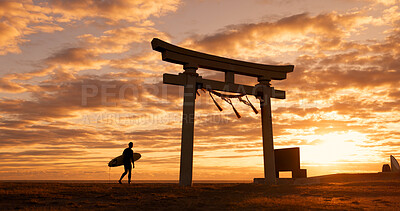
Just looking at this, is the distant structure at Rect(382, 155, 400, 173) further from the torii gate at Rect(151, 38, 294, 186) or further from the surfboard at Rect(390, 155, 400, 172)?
the torii gate at Rect(151, 38, 294, 186)

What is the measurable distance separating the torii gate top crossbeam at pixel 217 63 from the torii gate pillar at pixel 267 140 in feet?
2.93

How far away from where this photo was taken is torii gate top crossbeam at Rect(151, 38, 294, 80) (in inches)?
614

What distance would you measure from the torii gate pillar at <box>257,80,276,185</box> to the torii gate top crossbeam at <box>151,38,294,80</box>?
0.89m

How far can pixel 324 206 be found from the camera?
399 inches

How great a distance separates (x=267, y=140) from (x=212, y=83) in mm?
4338

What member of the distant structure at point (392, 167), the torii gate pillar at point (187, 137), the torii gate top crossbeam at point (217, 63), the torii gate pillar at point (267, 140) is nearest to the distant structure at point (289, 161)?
the torii gate pillar at point (267, 140)

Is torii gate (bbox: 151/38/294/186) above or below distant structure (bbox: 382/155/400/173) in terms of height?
above

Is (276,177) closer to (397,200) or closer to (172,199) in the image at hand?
(397,200)

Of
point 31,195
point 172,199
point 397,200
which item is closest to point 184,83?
point 172,199

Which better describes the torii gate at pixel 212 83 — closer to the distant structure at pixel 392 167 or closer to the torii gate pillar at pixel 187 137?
the torii gate pillar at pixel 187 137

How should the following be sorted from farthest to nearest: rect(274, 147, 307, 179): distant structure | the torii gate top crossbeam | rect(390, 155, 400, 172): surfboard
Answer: rect(390, 155, 400, 172): surfboard
rect(274, 147, 307, 179): distant structure
the torii gate top crossbeam

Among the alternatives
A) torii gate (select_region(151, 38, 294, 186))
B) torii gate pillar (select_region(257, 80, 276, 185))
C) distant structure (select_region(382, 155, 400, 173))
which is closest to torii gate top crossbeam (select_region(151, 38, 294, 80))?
torii gate (select_region(151, 38, 294, 186))

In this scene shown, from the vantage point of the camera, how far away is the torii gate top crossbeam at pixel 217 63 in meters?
15.6

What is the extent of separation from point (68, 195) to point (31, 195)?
1020 mm
